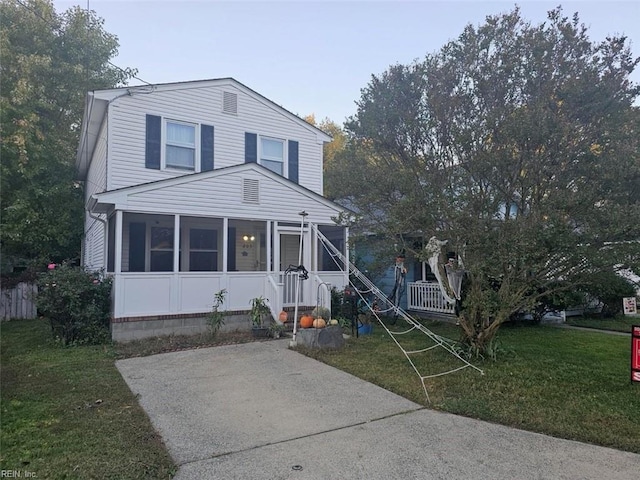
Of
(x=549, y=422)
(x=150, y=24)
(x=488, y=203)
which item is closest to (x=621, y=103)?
(x=488, y=203)

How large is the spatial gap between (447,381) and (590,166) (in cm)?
376

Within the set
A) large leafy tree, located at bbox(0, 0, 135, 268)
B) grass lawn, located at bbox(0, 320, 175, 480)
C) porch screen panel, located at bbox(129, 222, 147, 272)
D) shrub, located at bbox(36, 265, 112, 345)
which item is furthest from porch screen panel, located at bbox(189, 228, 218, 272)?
large leafy tree, located at bbox(0, 0, 135, 268)

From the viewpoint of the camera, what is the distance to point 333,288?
11266 millimetres

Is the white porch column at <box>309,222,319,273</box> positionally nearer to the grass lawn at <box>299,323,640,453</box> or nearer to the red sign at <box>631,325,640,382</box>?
the grass lawn at <box>299,323,640,453</box>

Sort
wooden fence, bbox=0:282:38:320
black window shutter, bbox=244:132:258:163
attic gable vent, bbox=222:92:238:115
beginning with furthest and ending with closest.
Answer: wooden fence, bbox=0:282:38:320 < black window shutter, bbox=244:132:258:163 < attic gable vent, bbox=222:92:238:115

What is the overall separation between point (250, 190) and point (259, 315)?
311cm

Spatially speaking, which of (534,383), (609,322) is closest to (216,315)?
(534,383)

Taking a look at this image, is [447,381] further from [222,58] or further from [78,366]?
[222,58]

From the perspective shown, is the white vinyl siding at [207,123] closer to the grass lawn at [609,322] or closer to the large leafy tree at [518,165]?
the large leafy tree at [518,165]

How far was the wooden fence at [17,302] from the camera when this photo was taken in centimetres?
1312

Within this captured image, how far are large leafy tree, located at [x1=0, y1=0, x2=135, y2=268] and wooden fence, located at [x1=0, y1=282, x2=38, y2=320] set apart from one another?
2.26 metres

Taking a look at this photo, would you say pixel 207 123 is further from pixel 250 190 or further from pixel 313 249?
pixel 313 249

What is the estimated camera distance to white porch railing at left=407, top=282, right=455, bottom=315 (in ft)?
40.1

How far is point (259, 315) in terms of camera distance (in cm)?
953
